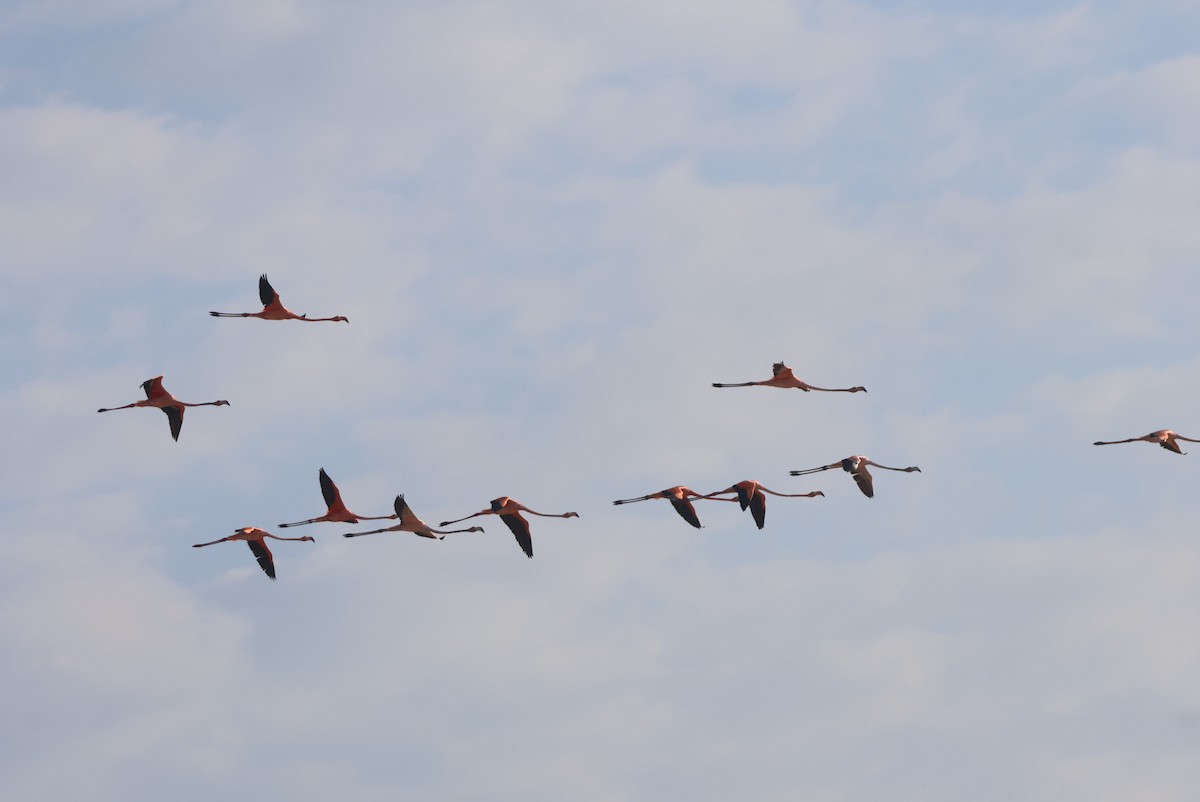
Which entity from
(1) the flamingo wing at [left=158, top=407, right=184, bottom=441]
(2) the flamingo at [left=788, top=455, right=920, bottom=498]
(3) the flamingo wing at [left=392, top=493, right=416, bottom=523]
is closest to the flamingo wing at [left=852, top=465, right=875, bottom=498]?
(2) the flamingo at [left=788, top=455, right=920, bottom=498]

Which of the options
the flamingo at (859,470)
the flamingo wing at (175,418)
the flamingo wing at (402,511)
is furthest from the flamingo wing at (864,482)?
the flamingo wing at (175,418)

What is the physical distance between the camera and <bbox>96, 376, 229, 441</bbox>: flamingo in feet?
217

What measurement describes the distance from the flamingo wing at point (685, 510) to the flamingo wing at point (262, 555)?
567 inches

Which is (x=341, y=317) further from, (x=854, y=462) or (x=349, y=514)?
(x=854, y=462)

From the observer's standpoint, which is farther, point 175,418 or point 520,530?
point 175,418

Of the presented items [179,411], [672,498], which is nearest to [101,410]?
[179,411]

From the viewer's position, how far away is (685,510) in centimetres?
6244

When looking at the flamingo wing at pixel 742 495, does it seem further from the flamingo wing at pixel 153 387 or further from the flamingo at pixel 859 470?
the flamingo wing at pixel 153 387

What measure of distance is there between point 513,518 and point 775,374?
35.3 feet

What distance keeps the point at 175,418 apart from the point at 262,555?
6.02 metres

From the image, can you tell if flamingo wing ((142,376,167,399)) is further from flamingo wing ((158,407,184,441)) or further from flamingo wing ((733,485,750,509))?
flamingo wing ((733,485,750,509))

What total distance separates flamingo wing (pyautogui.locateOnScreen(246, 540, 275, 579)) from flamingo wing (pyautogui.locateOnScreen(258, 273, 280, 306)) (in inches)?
336

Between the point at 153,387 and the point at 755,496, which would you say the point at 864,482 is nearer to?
→ the point at 755,496

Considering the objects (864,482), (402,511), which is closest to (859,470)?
(864,482)
